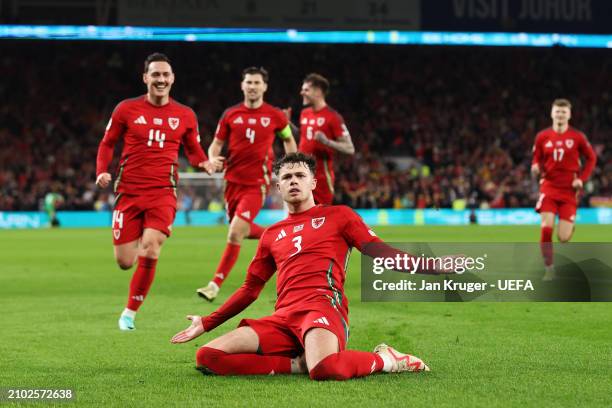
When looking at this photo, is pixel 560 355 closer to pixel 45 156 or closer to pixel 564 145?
pixel 564 145

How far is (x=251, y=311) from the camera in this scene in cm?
935

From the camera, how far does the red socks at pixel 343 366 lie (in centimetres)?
531

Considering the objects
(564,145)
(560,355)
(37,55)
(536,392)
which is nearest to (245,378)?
(536,392)

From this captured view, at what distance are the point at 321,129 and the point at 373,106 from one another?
29.2m

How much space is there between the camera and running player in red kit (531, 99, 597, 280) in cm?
1274

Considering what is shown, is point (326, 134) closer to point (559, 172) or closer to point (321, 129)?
point (321, 129)

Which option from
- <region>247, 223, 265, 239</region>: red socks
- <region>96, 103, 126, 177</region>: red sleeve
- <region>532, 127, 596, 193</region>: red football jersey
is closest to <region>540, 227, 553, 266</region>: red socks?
<region>532, 127, 596, 193</region>: red football jersey

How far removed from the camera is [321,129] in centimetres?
1222

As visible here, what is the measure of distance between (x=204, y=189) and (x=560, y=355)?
94.6ft

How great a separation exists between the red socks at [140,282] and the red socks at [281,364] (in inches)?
112

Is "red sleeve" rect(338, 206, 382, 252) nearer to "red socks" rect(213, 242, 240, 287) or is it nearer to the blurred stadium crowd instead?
"red socks" rect(213, 242, 240, 287)

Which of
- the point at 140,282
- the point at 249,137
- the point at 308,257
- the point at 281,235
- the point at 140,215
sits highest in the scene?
the point at 249,137

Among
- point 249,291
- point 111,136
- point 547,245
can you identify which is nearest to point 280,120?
point 111,136

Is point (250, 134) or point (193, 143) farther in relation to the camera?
point (250, 134)
